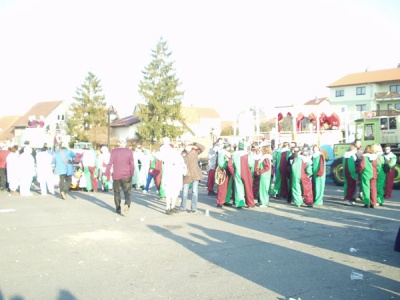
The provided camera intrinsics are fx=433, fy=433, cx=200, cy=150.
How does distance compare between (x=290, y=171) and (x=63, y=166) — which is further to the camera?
(x=63, y=166)

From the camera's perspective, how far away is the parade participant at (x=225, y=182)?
12.3 m

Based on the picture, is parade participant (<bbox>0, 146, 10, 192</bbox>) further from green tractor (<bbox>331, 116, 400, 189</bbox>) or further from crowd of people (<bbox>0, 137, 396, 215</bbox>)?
green tractor (<bbox>331, 116, 400, 189</bbox>)

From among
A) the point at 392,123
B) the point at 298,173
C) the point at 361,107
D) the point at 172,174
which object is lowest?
the point at 298,173

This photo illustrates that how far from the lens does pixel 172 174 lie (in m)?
11.0

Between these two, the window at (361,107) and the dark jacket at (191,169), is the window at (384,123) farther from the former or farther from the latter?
the window at (361,107)

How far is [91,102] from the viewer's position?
195 ft

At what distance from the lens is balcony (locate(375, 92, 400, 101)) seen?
5972 centimetres

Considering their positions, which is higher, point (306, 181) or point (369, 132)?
point (369, 132)

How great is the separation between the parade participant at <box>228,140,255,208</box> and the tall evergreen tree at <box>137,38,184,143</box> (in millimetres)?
37361

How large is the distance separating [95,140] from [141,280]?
49847 millimetres

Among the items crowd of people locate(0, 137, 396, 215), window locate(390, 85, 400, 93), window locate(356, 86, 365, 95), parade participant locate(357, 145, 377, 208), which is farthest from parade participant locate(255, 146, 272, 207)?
window locate(356, 86, 365, 95)

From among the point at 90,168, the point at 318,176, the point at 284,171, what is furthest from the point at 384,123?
the point at 90,168

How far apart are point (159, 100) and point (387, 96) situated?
32.7m

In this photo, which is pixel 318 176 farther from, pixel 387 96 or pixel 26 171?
pixel 387 96
